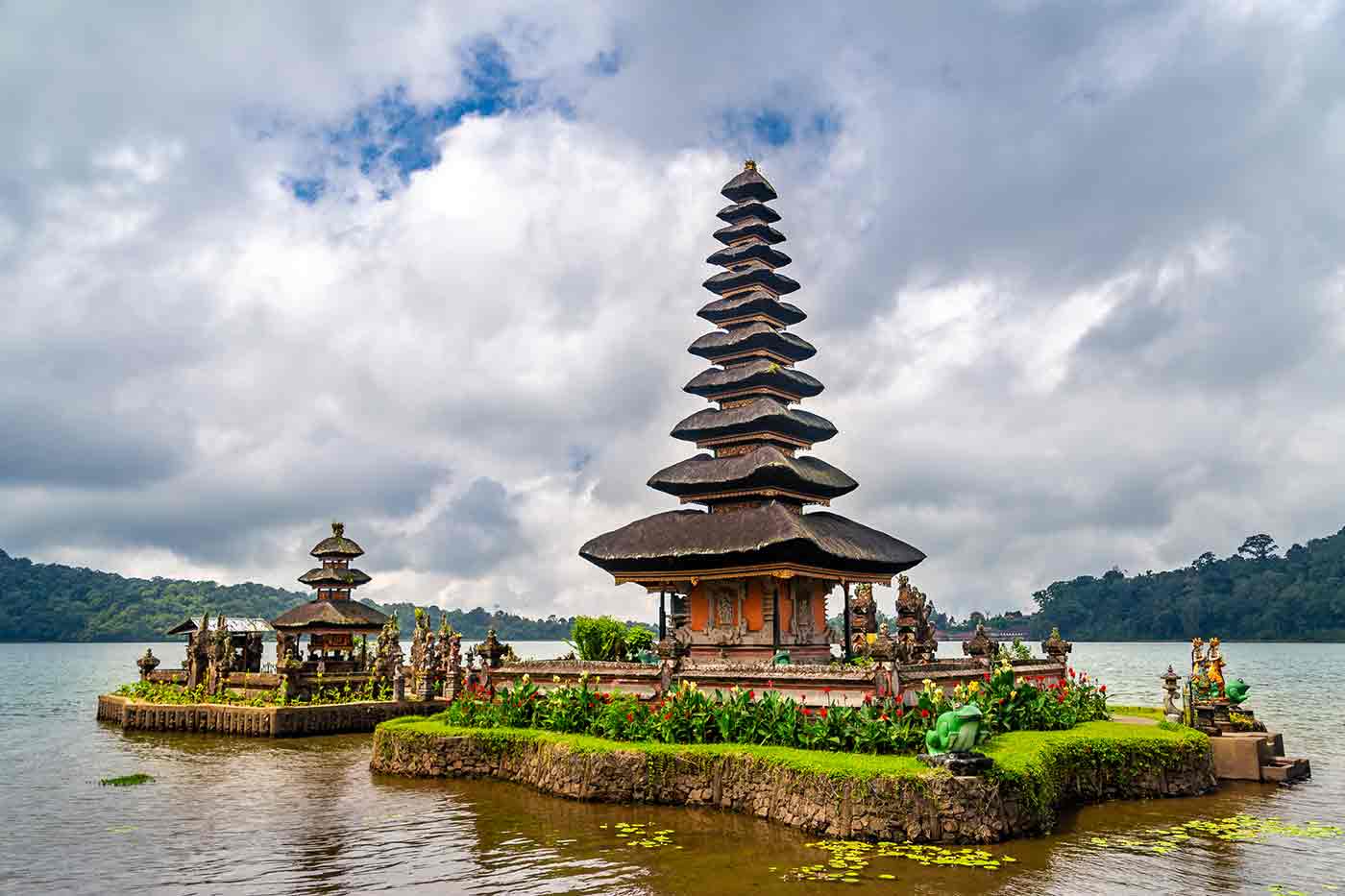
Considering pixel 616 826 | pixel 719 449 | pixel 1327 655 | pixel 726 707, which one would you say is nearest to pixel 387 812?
pixel 616 826

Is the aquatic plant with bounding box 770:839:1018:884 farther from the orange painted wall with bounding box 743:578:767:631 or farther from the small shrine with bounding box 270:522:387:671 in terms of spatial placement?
the small shrine with bounding box 270:522:387:671

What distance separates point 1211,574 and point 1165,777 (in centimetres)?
12317

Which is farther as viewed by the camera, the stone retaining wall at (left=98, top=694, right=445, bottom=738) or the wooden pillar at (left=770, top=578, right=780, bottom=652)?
the stone retaining wall at (left=98, top=694, right=445, bottom=738)

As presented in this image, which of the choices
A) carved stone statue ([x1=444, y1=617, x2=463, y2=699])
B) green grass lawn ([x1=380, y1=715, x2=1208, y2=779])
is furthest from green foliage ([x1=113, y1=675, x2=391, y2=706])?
green grass lawn ([x1=380, y1=715, x2=1208, y2=779])

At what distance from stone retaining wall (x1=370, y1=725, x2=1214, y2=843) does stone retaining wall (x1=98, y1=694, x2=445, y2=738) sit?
11.3m

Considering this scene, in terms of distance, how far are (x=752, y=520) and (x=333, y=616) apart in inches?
962

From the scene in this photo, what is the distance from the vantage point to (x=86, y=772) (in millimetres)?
27203

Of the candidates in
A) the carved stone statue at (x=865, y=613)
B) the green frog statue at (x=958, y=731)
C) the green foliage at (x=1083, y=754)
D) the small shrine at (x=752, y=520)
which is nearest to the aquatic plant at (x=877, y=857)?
the green frog statue at (x=958, y=731)

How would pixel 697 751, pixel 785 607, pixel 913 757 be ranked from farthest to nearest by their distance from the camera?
pixel 785 607 → pixel 697 751 → pixel 913 757

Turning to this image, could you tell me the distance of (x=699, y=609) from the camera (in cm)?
2952

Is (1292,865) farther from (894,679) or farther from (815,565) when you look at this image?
(815,565)

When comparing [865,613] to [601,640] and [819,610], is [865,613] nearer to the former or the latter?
[819,610]

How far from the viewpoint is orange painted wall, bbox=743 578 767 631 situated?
28281mm

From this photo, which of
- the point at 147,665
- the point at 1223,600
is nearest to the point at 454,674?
the point at 147,665
